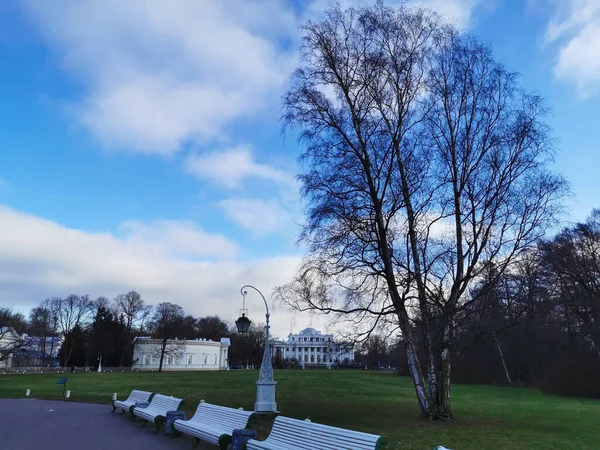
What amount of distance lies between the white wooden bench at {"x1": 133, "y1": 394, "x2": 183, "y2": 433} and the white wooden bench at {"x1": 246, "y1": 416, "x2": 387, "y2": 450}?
4786mm

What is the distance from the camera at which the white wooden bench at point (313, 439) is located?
19.2 ft

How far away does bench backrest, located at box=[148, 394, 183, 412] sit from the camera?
12.2m

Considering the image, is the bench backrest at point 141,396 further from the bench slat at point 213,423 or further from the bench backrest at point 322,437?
the bench backrest at point 322,437

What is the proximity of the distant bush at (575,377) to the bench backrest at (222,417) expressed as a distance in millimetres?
33176

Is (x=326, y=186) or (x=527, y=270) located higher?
(x=326, y=186)

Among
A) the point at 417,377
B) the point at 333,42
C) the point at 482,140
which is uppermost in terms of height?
the point at 333,42

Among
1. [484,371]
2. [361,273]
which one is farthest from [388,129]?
[484,371]

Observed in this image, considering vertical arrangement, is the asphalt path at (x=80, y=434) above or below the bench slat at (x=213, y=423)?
below

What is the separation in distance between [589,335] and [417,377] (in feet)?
109

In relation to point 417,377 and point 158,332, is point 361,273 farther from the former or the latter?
point 158,332

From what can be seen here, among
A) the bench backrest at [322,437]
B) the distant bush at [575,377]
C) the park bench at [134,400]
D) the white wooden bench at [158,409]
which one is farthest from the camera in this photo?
the distant bush at [575,377]

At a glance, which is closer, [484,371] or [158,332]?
[484,371]

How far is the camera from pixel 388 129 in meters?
16.4

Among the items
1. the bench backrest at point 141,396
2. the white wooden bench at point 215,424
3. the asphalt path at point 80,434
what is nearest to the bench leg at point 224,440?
the white wooden bench at point 215,424
